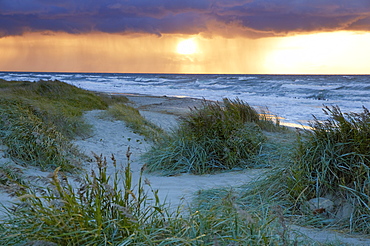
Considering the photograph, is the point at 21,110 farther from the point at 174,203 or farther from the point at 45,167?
the point at 174,203

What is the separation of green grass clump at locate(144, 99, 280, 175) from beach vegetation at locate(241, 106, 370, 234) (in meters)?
1.61

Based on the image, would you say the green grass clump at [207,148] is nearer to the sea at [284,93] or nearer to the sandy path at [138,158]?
the sandy path at [138,158]

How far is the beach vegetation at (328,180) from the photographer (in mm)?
3932

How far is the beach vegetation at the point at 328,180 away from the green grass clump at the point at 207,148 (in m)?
1.61

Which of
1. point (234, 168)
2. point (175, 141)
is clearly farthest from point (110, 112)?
point (234, 168)

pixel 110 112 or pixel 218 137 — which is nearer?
pixel 218 137

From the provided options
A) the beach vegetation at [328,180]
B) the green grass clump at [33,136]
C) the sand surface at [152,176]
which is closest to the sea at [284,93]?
the beach vegetation at [328,180]

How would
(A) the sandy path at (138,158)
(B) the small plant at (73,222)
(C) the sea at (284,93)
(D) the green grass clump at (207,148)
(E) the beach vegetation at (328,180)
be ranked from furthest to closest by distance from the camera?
(C) the sea at (284,93) < (D) the green grass clump at (207,148) < (A) the sandy path at (138,158) < (E) the beach vegetation at (328,180) < (B) the small plant at (73,222)

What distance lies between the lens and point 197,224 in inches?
112

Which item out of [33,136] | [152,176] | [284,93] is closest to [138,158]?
[152,176]

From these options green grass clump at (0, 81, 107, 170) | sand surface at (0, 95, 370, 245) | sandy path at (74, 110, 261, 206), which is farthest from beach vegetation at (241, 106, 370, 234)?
green grass clump at (0, 81, 107, 170)

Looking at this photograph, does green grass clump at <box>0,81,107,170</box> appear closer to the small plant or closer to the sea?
the small plant

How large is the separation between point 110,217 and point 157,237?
41 cm

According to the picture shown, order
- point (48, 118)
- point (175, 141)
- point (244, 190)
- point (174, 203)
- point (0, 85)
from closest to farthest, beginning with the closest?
point (174, 203)
point (244, 190)
point (175, 141)
point (48, 118)
point (0, 85)
